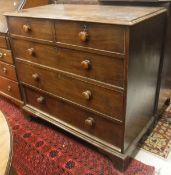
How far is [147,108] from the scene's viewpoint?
5.08ft

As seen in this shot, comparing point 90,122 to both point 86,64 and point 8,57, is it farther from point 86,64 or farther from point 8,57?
point 8,57

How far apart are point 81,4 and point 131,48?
33.1 inches

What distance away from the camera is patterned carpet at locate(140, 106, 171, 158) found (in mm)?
1549

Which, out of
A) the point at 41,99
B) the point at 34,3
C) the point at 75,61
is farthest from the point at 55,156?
the point at 34,3

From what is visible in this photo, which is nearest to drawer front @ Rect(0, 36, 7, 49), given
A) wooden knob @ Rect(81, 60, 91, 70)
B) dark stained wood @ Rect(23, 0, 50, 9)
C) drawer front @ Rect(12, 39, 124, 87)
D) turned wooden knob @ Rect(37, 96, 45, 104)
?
drawer front @ Rect(12, 39, 124, 87)

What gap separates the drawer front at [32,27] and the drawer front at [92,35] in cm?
9

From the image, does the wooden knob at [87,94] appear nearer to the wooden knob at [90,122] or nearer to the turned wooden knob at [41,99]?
the wooden knob at [90,122]

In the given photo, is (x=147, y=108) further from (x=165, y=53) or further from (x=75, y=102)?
(x=75, y=102)

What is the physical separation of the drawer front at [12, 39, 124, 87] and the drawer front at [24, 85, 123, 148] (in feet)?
0.93

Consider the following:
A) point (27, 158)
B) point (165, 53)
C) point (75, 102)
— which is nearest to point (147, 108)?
point (165, 53)

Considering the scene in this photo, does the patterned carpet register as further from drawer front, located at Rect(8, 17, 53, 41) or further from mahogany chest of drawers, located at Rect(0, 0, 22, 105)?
mahogany chest of drawers, located at Rect(0, 0, 22, 105)

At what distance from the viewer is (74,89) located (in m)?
1.42

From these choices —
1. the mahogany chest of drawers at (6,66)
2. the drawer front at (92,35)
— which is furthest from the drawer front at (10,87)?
the drawer front at (92,35)

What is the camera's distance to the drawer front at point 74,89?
124 centimetres
